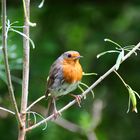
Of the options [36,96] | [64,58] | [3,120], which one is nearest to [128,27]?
[36,96]

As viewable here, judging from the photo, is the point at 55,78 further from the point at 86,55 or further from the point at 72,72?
the point at 86,55

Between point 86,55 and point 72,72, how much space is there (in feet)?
5.65

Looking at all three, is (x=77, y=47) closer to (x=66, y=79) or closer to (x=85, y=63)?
(x=85, y=63)

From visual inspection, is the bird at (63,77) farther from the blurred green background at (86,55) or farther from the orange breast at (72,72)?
the blurred green background at (86,55)

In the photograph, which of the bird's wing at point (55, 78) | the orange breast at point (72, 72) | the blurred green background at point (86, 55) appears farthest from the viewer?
the blurred green background at point (86, 55)

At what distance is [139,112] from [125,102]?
16 centimetres

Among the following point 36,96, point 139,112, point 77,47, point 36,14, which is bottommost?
point 139,112

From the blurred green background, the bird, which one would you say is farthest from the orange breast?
the blurred green background

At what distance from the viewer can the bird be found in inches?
124

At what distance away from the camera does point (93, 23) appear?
5004 millimetres

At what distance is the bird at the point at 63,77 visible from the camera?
10.3 ft

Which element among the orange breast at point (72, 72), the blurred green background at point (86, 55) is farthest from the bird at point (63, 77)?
the blurred green background at point (86, 55)

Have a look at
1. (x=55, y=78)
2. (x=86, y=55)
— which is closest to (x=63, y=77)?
(x=55, y=78)

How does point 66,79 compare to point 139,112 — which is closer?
point 66,79
